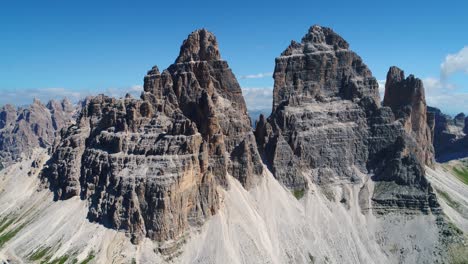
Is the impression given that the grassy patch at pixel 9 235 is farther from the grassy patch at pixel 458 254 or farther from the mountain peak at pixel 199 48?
the grassy patch at pixel 458 254

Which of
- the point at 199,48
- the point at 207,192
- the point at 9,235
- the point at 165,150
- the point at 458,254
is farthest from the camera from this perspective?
the point at 199,48

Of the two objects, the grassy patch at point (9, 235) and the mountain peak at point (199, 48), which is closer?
the grassy patch at point (9, 235)

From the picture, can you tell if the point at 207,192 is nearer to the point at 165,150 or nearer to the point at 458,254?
the point at 165,150

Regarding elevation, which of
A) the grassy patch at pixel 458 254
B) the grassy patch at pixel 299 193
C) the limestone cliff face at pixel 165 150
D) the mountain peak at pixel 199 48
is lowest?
the grassy patch at pixel 458 254

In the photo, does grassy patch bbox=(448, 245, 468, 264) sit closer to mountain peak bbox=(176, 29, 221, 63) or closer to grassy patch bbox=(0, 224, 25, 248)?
mountain peak bbox=(176, 29, 221, 63)

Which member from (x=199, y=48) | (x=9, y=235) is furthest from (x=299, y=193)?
(x=9, y=235)

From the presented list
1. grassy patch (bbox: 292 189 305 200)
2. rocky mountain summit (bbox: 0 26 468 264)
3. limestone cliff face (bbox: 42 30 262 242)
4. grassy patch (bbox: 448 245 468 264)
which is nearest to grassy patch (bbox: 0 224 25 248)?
rocky mountain summit (bbox: 0 26 468 264)

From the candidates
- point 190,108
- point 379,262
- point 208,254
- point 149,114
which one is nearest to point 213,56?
point 190,108

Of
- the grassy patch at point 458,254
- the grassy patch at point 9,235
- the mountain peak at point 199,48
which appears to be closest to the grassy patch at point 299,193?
the grassy patch at point 458,254

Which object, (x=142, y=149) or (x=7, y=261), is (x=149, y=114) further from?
(x=7, y=261)
